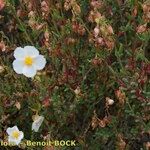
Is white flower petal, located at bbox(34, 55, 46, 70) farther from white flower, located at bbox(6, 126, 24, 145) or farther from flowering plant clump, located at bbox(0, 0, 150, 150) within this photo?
white flower, located at bbox(6, 126, 24, 145)

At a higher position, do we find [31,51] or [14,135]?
[31,51]

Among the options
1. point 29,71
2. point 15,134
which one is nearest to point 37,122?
point 15,134

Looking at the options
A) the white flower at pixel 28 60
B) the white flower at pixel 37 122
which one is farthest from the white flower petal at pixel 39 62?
the white flower at pixel 37 122

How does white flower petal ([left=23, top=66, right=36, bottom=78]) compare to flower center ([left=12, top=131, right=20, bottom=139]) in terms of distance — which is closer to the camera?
white flower petal ([left=23, top=66, right=36, bottom=78])

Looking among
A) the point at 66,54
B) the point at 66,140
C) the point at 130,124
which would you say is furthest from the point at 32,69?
the point at 130,124

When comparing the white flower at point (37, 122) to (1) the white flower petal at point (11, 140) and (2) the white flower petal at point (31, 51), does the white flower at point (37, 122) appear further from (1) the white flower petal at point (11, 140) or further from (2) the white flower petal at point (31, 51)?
(2) the white flower petal at point (31, 51)

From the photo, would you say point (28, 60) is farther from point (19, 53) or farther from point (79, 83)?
point (79, 83)

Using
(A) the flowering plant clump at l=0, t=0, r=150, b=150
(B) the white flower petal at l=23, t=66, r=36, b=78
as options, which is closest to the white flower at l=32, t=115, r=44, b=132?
(A) the flowering plant clump at l=0, t=0, r=150, b=150

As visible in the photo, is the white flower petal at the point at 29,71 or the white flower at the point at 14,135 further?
the white flower at the point at 14,135
